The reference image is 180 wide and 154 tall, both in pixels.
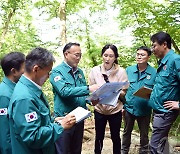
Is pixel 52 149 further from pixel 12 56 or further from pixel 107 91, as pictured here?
pixel 107 91

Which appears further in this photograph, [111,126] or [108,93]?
[111,126]

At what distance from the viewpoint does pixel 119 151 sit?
12.6ft

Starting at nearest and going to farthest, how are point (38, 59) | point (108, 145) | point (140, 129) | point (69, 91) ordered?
point (38, 59) < point (69, 91) < point (140, 129) < point (108, 145)

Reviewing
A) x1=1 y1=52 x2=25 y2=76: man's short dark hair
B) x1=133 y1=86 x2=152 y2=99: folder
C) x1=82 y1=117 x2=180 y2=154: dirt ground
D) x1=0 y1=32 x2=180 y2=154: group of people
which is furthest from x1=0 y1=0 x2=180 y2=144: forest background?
x1=1 y1=52 x2=25 y2=76: man's short dark hair

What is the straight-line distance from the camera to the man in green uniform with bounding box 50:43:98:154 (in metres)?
3.08

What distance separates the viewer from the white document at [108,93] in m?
2.94

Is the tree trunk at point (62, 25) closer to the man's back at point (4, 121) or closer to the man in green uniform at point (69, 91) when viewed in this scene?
the man in green uniform at point (69, 91)

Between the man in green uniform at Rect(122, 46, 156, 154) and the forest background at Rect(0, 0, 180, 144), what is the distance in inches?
93.0

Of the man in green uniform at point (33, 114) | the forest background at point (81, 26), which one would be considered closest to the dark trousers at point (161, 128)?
the man in green uniform at point (33, 114)

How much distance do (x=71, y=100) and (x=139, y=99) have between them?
118 cm

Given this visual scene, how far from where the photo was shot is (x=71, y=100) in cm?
321

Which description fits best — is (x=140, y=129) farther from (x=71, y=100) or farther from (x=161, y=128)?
(x=71, y=100)

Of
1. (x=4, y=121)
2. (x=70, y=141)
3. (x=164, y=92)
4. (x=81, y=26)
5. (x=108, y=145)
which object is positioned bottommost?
(x=108, y=145)

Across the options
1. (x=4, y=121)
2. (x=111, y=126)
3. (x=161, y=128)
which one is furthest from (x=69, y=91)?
(x=161, y=128)
